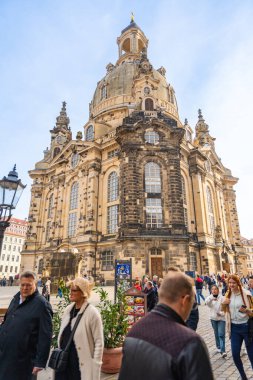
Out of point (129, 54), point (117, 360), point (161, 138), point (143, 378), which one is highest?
point (129, 54)

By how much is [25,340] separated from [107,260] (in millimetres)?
23777

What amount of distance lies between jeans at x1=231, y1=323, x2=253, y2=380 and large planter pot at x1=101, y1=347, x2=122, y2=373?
7.51 feet

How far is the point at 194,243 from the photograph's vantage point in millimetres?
27266

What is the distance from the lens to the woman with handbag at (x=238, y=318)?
4609 millimetres

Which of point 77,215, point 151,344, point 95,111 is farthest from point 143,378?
point 95,111

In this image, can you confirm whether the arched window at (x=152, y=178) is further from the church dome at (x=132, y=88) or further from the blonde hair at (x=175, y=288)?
the blonde hair at (x=175, y=288)

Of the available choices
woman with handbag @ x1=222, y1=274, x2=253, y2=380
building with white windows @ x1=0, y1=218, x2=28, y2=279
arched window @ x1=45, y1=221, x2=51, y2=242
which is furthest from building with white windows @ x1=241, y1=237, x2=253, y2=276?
woman with handbag @ x1=222, y1=274, x2=253, y2=380

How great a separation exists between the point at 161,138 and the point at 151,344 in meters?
27.4

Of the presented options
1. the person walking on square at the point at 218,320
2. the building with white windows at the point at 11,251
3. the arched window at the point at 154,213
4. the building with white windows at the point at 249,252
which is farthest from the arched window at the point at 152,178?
the building with white windows at the point at 249,252

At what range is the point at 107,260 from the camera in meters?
26.3

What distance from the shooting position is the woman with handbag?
461 centimetres

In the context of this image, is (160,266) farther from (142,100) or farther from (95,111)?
(95,111)

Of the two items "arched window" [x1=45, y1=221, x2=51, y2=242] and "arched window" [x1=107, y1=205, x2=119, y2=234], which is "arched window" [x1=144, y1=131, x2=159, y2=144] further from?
"arched window" [x1=45, y1=221, x2=51, y2=242]

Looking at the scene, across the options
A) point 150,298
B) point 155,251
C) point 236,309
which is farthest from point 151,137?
point 236,309
